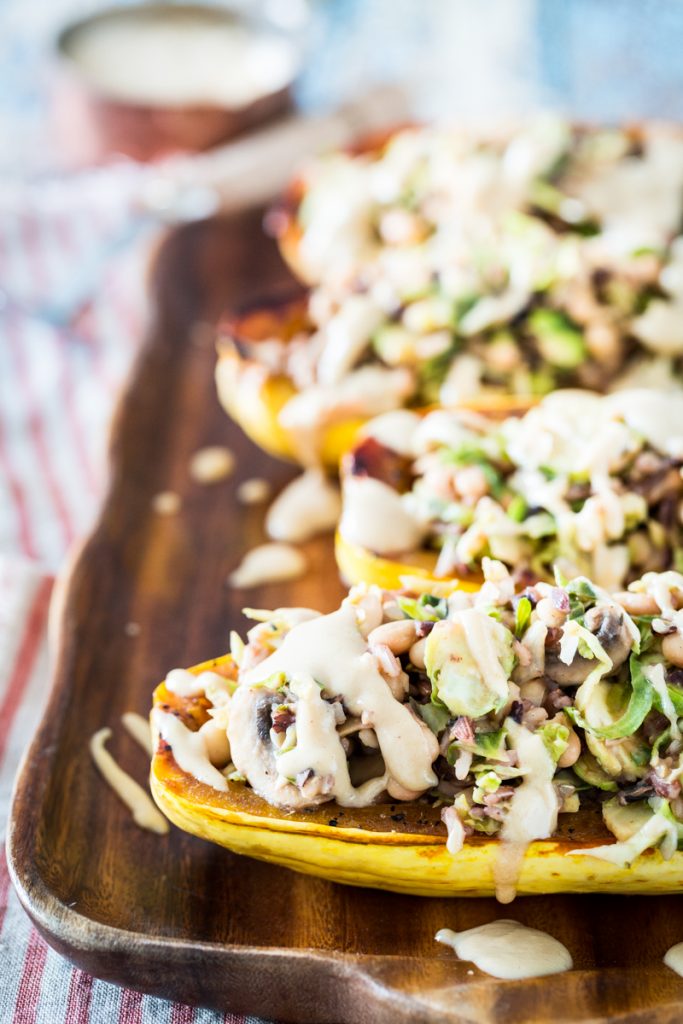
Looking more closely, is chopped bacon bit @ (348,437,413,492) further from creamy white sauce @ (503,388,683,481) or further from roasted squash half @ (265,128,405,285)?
roasted squash half @ (265,128,405,285)

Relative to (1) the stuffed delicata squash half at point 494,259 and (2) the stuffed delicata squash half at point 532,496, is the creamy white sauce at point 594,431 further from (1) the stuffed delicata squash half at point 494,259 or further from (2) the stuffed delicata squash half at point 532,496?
(1) the stuffed delicata squash half at point 494,259

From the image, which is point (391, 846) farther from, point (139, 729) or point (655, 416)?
point (655, 416)

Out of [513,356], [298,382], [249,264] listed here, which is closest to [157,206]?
[249,264]

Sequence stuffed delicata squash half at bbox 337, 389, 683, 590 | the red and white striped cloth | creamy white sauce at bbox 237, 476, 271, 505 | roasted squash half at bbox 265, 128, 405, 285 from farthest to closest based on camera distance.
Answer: roasted squash half at bbox 265, 128, 405, 285 → creamy white sauce at bbox 237, 476, 271, 505 → stuffed delicata squash half at bbox 337, 389, 683, 590 → the red and white striped cloth

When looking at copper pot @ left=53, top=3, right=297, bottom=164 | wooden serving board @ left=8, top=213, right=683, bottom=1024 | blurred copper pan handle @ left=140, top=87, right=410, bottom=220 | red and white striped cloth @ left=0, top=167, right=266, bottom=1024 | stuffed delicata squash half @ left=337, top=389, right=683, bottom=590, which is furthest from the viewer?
copper pot @ left=53, top=3, right=297, bottom=164

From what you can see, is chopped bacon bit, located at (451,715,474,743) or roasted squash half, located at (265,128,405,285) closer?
chopped bacon bit, located at (451,715,474,743)

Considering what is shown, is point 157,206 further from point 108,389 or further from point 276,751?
point 276,751

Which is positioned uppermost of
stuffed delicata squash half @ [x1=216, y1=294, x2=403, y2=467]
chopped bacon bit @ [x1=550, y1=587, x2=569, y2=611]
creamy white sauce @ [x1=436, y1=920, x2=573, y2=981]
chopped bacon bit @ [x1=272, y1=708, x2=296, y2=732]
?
chopped bacon bit @ [x1=550, y1=587, x2=569, y2=611]

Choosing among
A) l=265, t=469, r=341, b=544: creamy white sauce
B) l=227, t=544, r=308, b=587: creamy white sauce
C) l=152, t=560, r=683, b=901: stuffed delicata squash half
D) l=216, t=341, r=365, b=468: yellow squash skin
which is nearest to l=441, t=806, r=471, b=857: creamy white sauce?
l=152, t=560, r=683, b=901: stuffed delicata squash half
